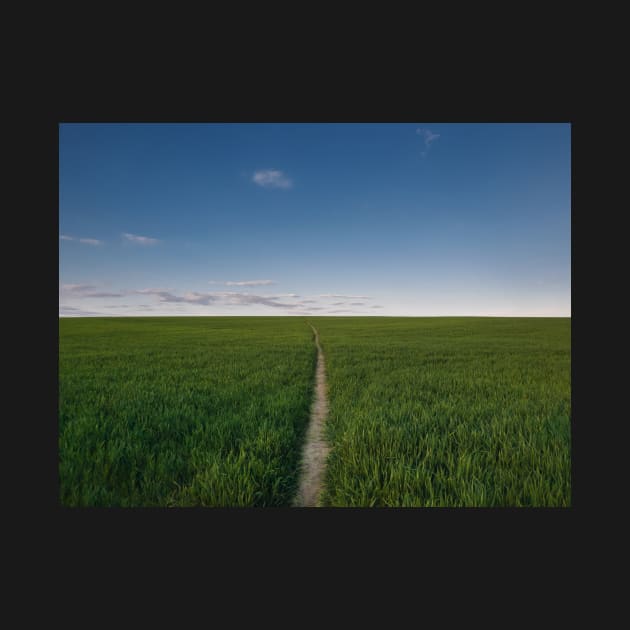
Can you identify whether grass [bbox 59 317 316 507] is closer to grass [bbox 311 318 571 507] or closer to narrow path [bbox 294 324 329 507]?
narrow path [bbox 294 324 329 507]

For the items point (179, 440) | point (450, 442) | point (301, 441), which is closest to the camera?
point (450, 442)

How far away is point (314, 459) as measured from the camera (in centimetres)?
353

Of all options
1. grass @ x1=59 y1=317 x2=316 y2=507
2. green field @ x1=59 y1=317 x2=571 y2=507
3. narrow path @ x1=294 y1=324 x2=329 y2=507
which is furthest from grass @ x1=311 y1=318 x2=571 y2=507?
grass @ x1=59 y1=317 x2=316 y2=507

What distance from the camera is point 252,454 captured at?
3.18m

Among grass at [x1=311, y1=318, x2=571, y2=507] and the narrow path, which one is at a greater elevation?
grass at [x1=311, y1=318, x2=571, y2=507]

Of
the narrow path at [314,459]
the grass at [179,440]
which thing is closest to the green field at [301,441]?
the grass at [179,440]

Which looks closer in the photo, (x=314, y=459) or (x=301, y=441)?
(x=314, y=459)

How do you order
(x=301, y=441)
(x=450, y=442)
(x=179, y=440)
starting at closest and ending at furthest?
(x=450, y=442)
(x=179, y=440)
(x=301, y=441)

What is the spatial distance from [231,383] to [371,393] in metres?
3.24

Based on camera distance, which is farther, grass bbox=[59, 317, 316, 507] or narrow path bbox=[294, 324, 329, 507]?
narrow path bbox=[294, 324, 329, 507]

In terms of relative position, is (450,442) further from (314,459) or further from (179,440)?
(179,440)

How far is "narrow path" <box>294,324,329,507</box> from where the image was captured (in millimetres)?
2941

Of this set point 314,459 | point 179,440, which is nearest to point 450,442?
point 314,459

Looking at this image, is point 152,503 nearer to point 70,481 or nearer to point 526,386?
point 70,481
